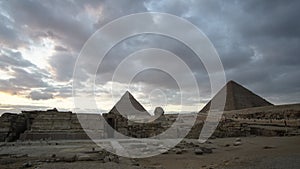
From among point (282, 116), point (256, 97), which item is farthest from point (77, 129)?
point (256, 97)

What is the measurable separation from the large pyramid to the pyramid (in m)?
21.7

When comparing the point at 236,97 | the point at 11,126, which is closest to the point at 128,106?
the point at 236,97

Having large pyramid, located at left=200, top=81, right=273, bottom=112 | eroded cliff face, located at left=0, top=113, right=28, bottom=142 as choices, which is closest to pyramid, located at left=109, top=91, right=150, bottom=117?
large pyramid, located at left=200, top=81, right=273, bottom=112

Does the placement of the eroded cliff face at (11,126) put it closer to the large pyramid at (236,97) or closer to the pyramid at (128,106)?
the pyramid at (128,106)

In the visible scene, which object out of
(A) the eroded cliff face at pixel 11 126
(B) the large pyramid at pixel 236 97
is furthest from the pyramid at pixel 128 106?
(A) the eroded cliff face at pixel 11 126

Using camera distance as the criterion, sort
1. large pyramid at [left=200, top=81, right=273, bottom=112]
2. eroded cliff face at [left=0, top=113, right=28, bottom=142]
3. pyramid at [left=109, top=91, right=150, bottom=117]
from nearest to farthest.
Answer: eroded cliff face at [left=0, top=113, right=28, bottom=142], pyramid at [left=109, top=91, right=150, bottom=117], large pyramid at [left=200, top=81, right=273, bottom=112]

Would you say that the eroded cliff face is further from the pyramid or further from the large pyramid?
the large pyramid

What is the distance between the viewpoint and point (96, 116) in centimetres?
2098

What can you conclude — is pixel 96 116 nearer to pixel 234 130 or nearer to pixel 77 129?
pixel 77 129

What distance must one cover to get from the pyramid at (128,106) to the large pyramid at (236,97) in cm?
2170

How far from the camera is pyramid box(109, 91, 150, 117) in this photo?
52.8m

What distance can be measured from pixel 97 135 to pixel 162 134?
536 cm

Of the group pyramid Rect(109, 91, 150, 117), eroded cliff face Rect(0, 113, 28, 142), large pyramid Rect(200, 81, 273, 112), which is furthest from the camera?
large pyramid Rect(200, 81, 273, 112)

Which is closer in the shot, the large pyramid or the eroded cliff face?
the eroded cliff face
